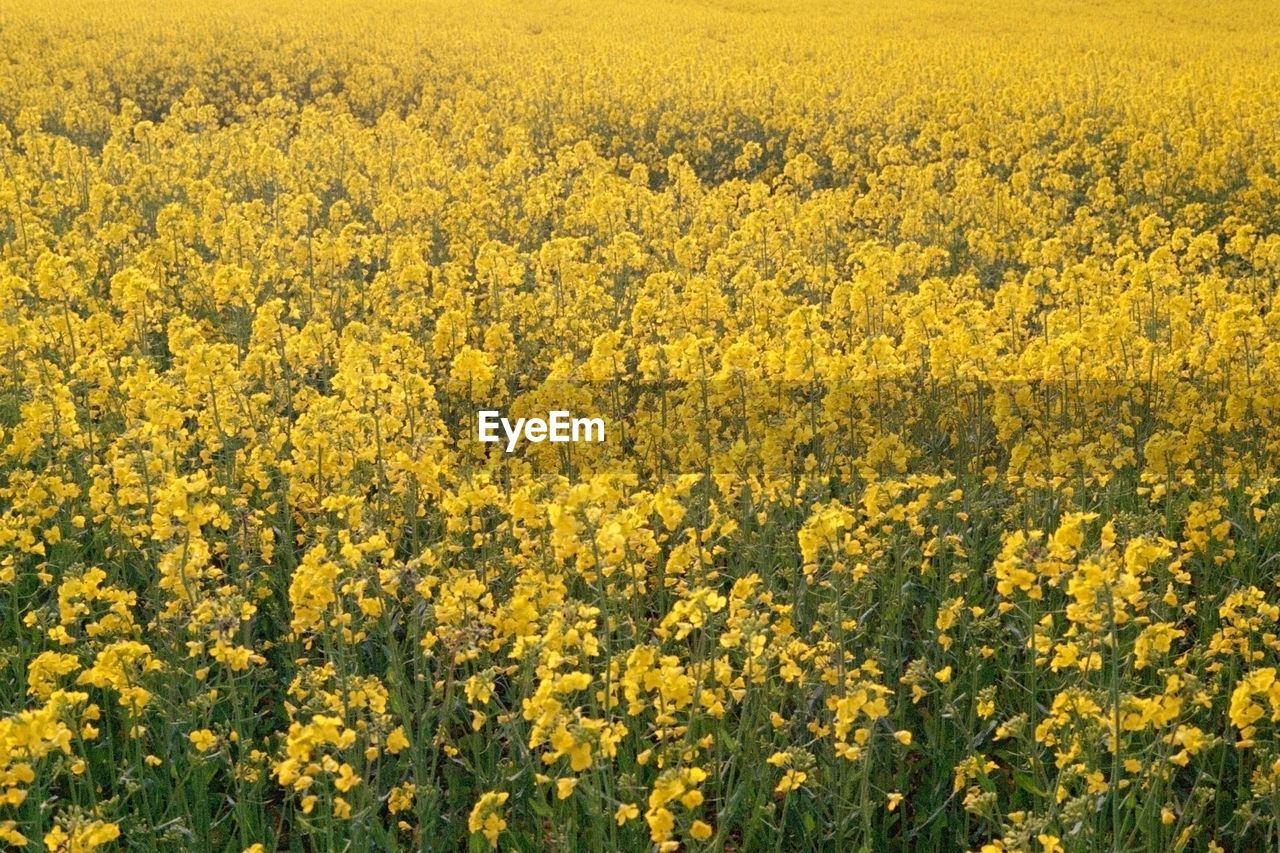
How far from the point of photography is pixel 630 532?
3.21 metres

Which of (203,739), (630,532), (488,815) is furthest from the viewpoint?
(203,739)

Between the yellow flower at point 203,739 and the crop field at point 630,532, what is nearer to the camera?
the crop field at point 630,532

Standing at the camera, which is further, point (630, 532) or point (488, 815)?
point (630, 532)

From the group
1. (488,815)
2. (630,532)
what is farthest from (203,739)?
(630,532)

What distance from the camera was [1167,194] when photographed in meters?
11.7

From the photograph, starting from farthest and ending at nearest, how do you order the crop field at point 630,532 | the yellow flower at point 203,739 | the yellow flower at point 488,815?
the yellow flower at point 203,739
the crop field at point 630,532
the yellow flower at point 488,815

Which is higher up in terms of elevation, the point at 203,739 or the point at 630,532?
the point at 630,532

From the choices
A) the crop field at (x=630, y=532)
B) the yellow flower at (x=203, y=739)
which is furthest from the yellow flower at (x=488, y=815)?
the yellow flower at (x=203, y=739)

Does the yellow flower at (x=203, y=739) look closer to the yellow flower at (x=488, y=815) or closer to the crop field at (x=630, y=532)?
the crop field at (x=630, y=532)

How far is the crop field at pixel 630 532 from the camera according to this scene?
10.5ft

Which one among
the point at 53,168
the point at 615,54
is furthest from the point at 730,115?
the point at 53,168

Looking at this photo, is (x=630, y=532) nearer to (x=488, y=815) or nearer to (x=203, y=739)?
(x=488, y=815)

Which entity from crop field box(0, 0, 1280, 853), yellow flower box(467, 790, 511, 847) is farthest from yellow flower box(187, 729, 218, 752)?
yellow flower box(467, 790, 511, 847)

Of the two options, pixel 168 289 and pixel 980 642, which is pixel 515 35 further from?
pixel 980 642
